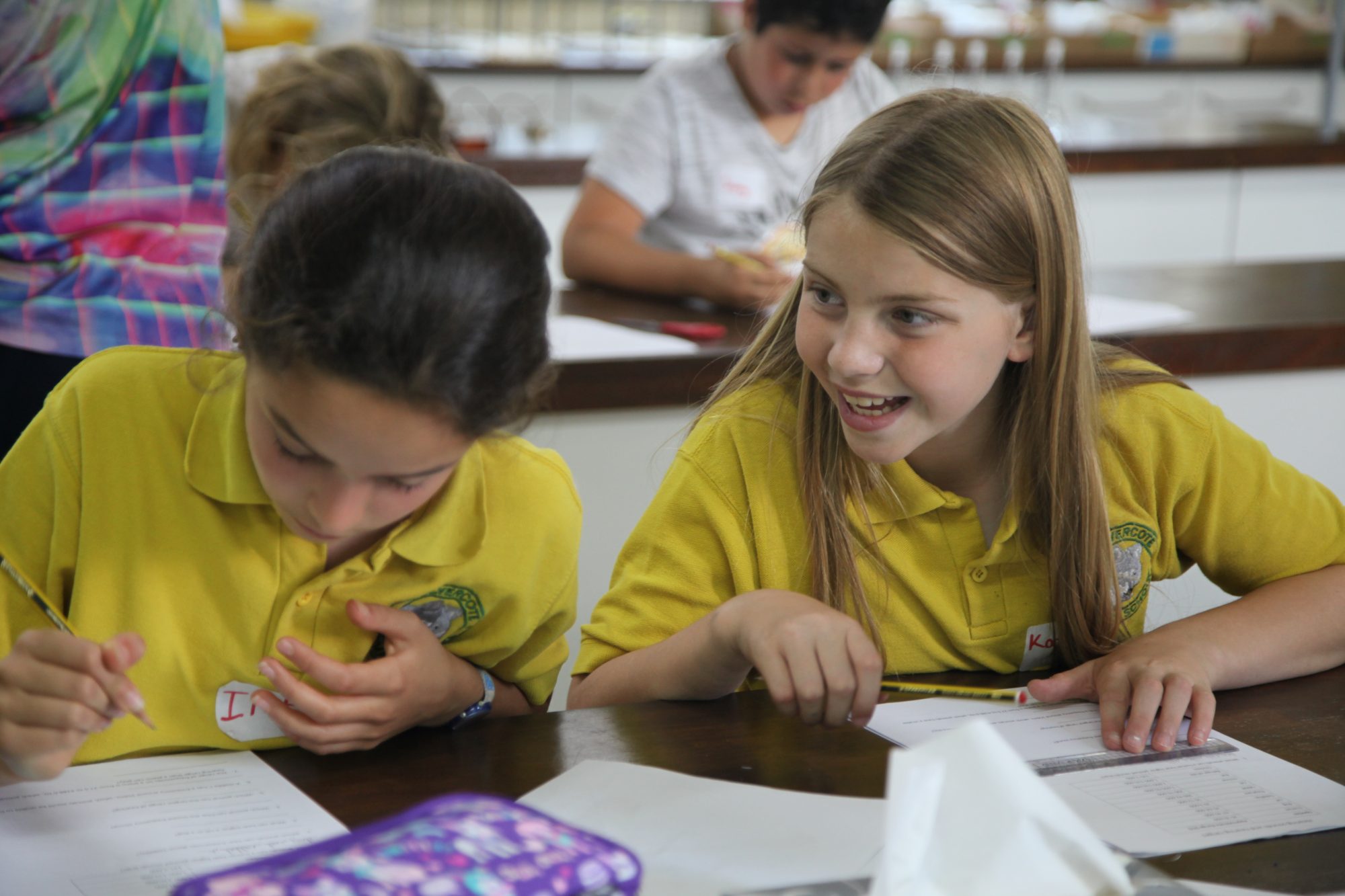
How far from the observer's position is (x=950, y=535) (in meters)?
1.17

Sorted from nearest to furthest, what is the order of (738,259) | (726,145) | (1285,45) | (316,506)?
(316,506)
(738,259)
(726,145)
(1285,45)

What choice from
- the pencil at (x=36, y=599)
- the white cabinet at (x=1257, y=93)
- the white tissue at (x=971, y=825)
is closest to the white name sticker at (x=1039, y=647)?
the white tissue at (x=971, y=825)

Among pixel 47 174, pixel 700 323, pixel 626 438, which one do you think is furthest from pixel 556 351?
pixel 47 174

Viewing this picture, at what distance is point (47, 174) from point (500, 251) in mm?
602

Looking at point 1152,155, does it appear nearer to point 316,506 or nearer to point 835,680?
point 835,680

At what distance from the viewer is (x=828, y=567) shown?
1.15 metres

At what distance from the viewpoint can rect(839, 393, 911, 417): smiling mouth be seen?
1.10m

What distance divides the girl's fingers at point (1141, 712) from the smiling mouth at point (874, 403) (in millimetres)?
267

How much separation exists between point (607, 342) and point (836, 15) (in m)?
0.67

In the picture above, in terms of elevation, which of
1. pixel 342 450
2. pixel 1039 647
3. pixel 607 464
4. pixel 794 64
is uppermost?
pixel 794 64

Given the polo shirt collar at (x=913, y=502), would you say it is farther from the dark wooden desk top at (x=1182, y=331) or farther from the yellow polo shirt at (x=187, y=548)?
the dark wooden desk top at (x=1182, y=331)

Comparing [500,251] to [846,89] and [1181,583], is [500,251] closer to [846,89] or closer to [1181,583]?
[1181,583]

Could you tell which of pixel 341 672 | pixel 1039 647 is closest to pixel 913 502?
pixel 1039 647

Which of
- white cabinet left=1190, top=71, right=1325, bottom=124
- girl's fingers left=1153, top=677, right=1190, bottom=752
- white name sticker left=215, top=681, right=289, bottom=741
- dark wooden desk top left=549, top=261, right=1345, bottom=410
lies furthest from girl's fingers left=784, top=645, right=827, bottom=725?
white cabinet left=1190, top=71, right=1325, bottom=124
